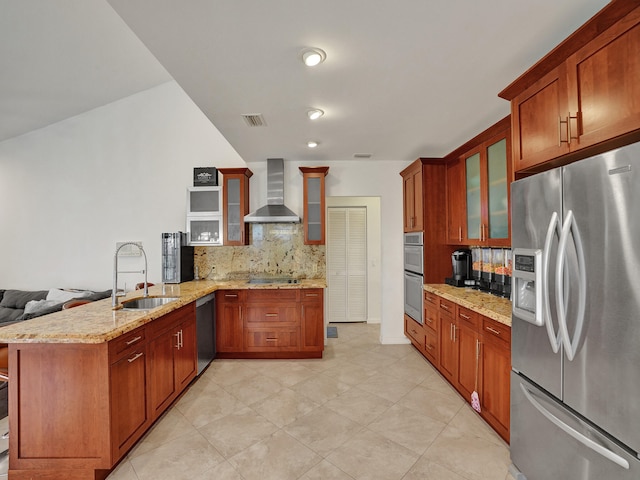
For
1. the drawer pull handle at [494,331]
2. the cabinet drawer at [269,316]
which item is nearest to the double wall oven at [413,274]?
the drawer pull handle at [494,331]

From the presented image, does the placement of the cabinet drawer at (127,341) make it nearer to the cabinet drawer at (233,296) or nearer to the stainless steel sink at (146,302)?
the stainless steel sink at (146,302)

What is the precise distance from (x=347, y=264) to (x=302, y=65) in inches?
154

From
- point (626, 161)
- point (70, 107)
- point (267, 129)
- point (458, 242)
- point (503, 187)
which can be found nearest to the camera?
point (626, 161)

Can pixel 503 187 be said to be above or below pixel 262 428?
above

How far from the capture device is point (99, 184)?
15.0ft

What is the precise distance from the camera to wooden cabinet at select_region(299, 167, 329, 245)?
4.11 metres

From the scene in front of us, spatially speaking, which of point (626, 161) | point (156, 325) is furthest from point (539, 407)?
point (156, 325)

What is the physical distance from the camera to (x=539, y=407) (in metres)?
1.59

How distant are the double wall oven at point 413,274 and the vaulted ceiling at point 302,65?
1195mm

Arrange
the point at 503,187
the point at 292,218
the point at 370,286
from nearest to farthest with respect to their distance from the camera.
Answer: the point at 503,187 < the point at 292,218 < the point at 370,286

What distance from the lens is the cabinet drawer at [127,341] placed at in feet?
5.85

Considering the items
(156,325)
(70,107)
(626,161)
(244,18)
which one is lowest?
(156,325)

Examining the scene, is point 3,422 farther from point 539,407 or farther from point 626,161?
point 626,161

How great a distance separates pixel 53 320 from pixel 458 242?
3672 millimetres
